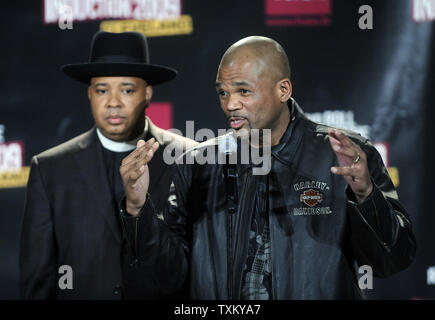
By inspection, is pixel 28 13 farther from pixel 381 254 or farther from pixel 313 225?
pixel 381 254

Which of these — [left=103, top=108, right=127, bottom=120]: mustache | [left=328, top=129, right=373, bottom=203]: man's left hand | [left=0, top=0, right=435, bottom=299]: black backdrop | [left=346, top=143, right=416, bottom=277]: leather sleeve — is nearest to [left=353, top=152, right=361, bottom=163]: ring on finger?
[left=328, top=129, right=373, bottom=203]: man's left hand

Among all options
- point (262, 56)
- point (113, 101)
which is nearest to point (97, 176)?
point (113, 101)

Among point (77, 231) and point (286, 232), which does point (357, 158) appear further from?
point (77, 231)

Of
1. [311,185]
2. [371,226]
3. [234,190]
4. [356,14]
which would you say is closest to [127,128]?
[234,190]

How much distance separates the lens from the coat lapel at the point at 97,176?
293 cm

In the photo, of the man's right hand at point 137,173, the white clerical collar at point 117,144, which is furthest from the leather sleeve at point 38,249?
the man's right hand at point 137,173

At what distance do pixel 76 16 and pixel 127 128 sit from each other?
133cm

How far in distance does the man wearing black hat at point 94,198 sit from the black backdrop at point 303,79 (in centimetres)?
87

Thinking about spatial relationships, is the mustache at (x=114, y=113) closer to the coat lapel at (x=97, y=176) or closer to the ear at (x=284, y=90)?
the coat lapel at (x=97, y=176)

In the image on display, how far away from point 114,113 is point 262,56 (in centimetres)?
101

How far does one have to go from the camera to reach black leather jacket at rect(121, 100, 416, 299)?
79.6 inches

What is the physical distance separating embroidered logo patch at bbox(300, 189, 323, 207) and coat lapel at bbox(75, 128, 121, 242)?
1125 millimetres

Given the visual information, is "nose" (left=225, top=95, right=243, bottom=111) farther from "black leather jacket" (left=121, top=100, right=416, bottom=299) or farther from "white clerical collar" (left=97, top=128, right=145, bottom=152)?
"white clerical collar" (left=97, top=128, right=145, bottom=152)

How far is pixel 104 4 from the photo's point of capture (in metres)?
3.88
